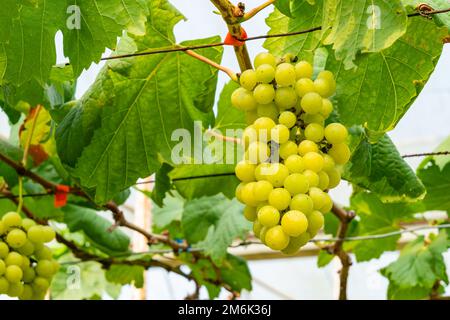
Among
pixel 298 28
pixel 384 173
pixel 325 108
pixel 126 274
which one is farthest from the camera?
pixel 126 274

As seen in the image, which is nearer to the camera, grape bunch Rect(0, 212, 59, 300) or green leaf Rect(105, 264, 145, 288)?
grape bunch Rect(0, 212, 59, 300)

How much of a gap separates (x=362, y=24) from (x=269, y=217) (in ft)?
0.80

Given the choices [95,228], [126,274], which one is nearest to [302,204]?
[95,228]

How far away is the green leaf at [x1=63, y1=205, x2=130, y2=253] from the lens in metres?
1.87

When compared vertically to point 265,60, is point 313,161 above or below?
below

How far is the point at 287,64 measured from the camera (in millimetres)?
944

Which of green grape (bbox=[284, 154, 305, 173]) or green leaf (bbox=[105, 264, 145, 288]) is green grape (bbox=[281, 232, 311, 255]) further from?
green leaf (bbox=[105, 264, 145, 288])

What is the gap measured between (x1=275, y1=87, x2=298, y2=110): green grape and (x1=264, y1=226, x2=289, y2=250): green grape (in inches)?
6.5

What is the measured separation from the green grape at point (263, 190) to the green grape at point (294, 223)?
0.04 m

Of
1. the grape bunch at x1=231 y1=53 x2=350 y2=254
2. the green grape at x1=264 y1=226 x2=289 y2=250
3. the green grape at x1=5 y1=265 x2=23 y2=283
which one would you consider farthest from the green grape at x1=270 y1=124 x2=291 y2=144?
the green grape at x1=5 y1=265 x2=23 y2=283

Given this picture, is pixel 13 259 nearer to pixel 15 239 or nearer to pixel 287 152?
pixel 15 239

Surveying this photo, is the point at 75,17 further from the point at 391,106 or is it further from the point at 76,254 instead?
the point at 76,254

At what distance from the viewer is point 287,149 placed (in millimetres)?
903
